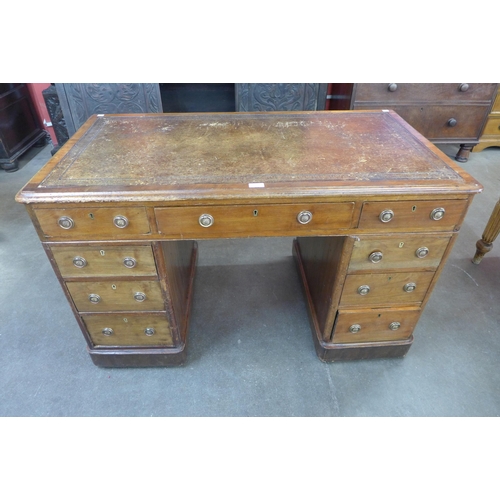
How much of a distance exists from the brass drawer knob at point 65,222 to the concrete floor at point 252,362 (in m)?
0.73

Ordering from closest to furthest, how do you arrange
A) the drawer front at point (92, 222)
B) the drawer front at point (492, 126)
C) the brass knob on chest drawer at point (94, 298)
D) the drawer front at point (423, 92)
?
the drawer front at point (92, 222) → the brass knob on chest drawer at point (94, 298) → the drawer front at point (423, 92) → the drawer front at point (492, 126)

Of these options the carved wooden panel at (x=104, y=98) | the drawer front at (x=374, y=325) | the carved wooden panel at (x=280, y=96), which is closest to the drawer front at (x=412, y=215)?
the drawer front at (x=374, y=325)

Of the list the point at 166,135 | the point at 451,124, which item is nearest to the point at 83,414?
the point at 166,135

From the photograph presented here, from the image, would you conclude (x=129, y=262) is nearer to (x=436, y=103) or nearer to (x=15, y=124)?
(x=436, y=103)

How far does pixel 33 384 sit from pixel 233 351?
824 mm

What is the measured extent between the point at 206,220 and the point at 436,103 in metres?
2.30

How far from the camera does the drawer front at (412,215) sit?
1072 mm

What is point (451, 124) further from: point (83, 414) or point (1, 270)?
point (1, 270)

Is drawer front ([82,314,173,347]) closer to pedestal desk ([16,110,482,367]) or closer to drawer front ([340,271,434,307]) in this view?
pedestal desk ([16,110,482,367])

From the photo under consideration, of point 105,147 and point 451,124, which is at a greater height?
point 105,147

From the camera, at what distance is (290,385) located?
1.44 metres

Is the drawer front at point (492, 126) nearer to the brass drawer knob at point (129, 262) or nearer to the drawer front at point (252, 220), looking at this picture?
the drawer front at point (252, 220)

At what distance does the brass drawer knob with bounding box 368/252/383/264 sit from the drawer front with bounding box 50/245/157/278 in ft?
2.39

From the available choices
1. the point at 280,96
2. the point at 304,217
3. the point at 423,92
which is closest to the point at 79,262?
the point at 304,217
